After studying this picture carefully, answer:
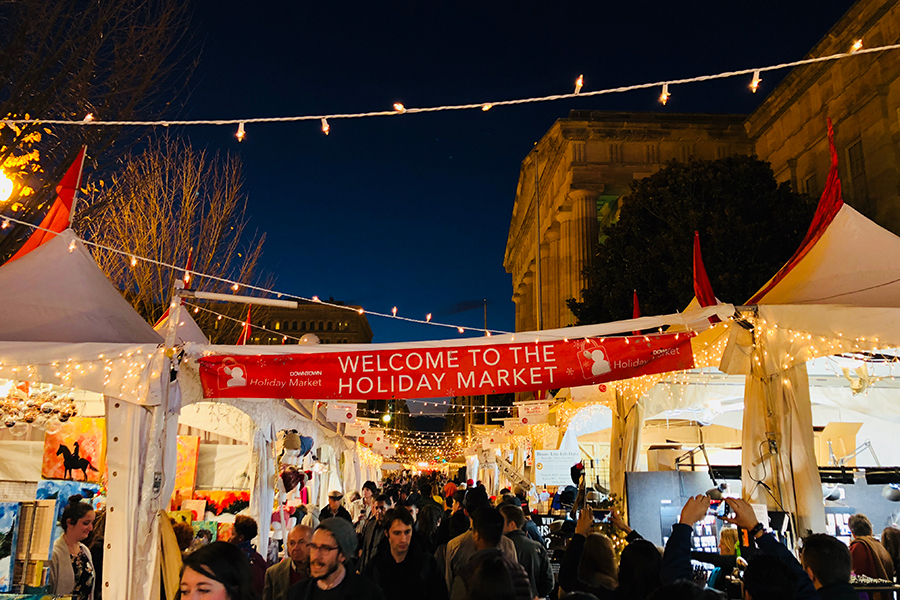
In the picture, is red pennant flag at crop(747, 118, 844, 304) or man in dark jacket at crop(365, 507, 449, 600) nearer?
man in dark jacket at crop(365, 507, 449, 600)

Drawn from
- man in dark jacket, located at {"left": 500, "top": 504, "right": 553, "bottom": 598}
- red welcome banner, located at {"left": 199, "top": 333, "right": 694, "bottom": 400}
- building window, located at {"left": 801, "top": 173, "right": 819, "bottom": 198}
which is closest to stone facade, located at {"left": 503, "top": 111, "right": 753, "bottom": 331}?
building window, located at {"left": 801, "top": 173, "right": 819, "bottom": 198}

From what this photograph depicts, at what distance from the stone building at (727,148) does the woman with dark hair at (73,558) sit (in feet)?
75.3

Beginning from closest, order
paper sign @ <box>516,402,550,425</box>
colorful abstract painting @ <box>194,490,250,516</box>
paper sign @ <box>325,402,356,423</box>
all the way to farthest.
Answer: colorful abstract painting @ <box>194,490,250,516</box>
paper sign @ <box>325,402,356,423</box>
paper sign @ <box>516,402,550,425</box>

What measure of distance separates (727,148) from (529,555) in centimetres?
3539

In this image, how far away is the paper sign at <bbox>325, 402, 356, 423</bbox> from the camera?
14352mm

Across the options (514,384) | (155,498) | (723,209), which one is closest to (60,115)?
(155,498)

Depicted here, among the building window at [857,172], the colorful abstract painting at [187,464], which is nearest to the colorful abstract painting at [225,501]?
the colorful abstract painting at [187,464]

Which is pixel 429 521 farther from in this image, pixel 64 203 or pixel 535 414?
pixel 535 414

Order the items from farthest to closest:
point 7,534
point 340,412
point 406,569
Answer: point 340,412 < point 406,569 < point 7,534

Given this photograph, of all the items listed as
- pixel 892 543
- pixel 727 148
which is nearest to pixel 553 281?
pixel 727 148

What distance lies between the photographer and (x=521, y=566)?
181 inches

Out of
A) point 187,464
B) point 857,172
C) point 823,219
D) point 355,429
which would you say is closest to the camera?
point 823,219

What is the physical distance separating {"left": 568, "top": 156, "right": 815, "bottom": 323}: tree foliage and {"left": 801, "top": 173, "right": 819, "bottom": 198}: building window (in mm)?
1677

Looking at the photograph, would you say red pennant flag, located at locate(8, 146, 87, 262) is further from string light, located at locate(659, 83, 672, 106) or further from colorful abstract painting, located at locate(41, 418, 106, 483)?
string light, located at locate(659, 83, 672, 106)
